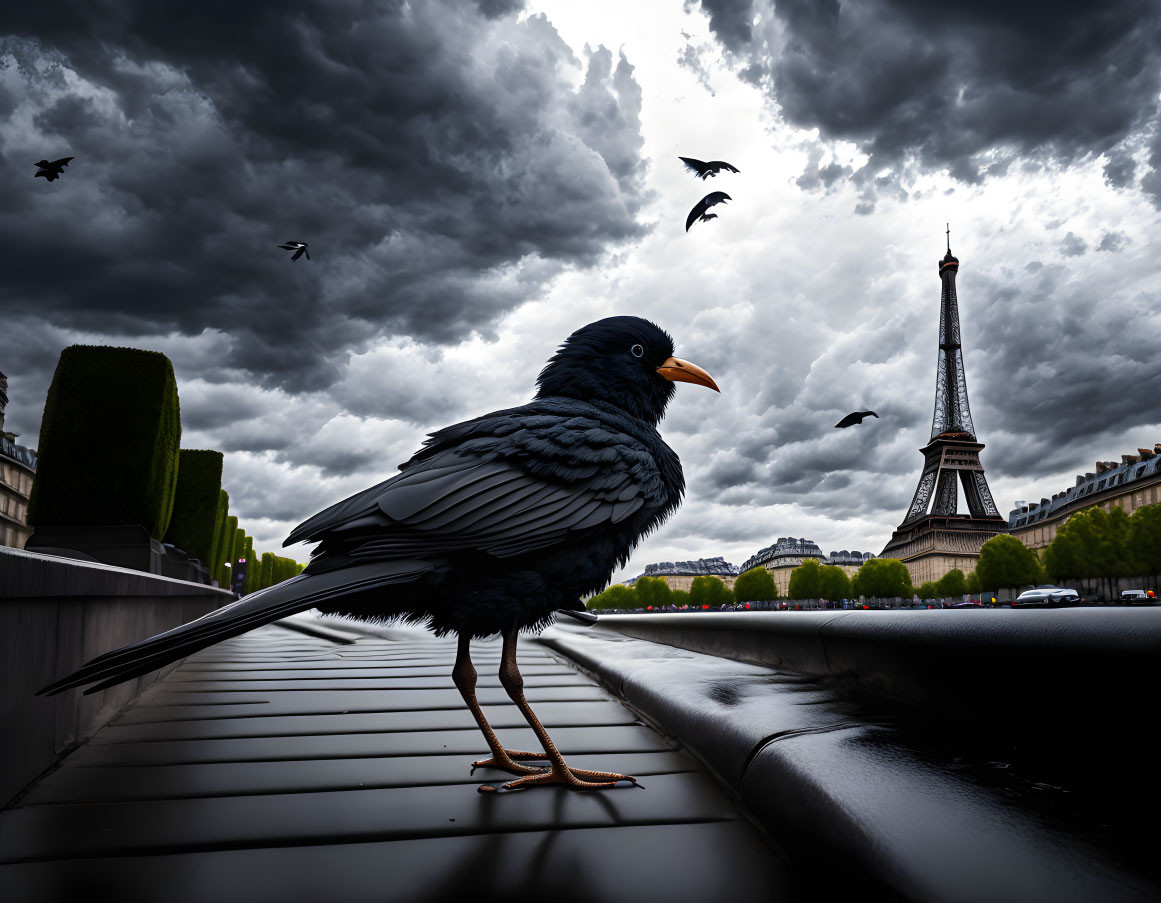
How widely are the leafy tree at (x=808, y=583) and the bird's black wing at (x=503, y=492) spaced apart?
92657mm

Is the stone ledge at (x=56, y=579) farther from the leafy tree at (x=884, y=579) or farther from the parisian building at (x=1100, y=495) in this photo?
the leafy tree at (x=884, y=579)

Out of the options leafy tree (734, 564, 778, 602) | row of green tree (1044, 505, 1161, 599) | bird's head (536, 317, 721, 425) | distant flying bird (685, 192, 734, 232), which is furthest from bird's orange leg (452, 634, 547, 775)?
leafy tree (734, 564, 778, 602)

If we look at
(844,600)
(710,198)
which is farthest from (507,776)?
(844,600)

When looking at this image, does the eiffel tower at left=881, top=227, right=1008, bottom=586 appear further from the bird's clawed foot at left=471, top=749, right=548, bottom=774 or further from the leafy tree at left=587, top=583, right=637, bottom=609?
the bird's clawed foot at left=471, top=749, right=548, bottom=774

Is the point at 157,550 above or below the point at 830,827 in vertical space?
above

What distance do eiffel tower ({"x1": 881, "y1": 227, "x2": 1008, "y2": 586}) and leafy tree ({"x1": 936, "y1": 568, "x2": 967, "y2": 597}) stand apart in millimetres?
4577

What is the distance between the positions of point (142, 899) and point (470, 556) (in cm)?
99

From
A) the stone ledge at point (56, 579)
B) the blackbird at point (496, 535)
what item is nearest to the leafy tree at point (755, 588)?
the stone ledge at point (56, 579)

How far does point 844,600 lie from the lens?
300 feet

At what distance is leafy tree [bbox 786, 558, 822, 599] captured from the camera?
293 ft

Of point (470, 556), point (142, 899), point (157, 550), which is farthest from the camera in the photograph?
point (157, 550)

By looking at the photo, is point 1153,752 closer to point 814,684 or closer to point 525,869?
point 525,869

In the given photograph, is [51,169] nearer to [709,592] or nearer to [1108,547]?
[1108,547]

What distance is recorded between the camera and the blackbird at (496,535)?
1.91 metres
